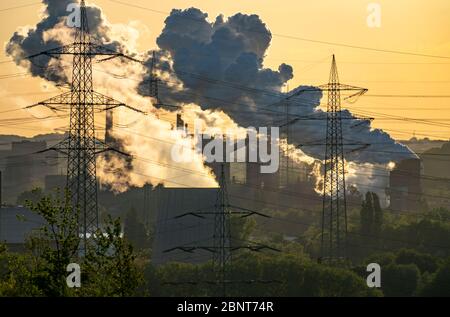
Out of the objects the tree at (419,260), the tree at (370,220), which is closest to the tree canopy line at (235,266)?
the tree at (419,260)

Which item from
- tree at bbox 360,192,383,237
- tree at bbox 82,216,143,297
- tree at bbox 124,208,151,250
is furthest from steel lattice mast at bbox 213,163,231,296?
tree at bbox 124,208,151,250

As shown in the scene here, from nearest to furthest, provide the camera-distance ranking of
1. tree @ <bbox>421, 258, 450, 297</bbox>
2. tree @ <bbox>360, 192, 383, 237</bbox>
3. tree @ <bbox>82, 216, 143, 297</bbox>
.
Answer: tree @ <bbox>82, 216, 143, 297</bbox> < tree @ <bbox>421, 258, 450, 297</bbox> < tree @ <bbox>360, 192, 383, 237</bbox>

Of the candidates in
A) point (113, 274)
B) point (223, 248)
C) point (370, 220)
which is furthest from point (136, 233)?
point (113, 274)

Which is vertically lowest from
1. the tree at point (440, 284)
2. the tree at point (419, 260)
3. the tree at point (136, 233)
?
the tree at point (440, 284)

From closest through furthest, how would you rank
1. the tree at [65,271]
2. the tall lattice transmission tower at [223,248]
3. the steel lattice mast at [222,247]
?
the tree at [65,271] < the tall lattice transmission tower at [223,248] < the steel lattice mast at [222,247]

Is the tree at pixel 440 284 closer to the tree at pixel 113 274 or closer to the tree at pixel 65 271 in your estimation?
the tree at pixel 65 271

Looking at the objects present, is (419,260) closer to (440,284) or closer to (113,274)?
(440,284)

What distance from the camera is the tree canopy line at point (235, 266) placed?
151 feet

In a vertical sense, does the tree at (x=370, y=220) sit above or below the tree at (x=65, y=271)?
above

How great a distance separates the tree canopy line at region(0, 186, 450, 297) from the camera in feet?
151

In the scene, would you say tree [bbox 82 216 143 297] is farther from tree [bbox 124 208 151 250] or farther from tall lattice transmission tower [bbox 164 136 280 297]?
tree [bbox 124 208 151 250]

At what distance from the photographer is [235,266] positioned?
83125mm
